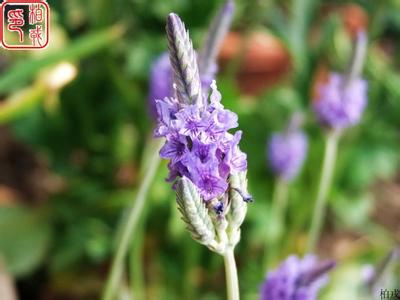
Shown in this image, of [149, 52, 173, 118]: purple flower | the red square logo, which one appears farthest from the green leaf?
[149, 52, 173, 118]: purple flower

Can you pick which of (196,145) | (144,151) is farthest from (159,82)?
(196,145)

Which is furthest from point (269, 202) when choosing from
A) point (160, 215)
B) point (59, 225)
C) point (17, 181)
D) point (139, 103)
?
point (17, 181)

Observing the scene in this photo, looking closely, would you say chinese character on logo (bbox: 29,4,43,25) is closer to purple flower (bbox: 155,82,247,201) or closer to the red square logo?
the red square logo

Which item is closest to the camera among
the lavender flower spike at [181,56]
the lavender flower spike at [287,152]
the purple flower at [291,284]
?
the lavender flower spike at [181,56]

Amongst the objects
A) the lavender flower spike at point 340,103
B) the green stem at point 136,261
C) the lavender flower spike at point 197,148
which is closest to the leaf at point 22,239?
the green stem at point 136,261

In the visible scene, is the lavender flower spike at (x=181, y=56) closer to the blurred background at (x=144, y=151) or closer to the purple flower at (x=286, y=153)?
the purple flower at (x=286, y=153)
